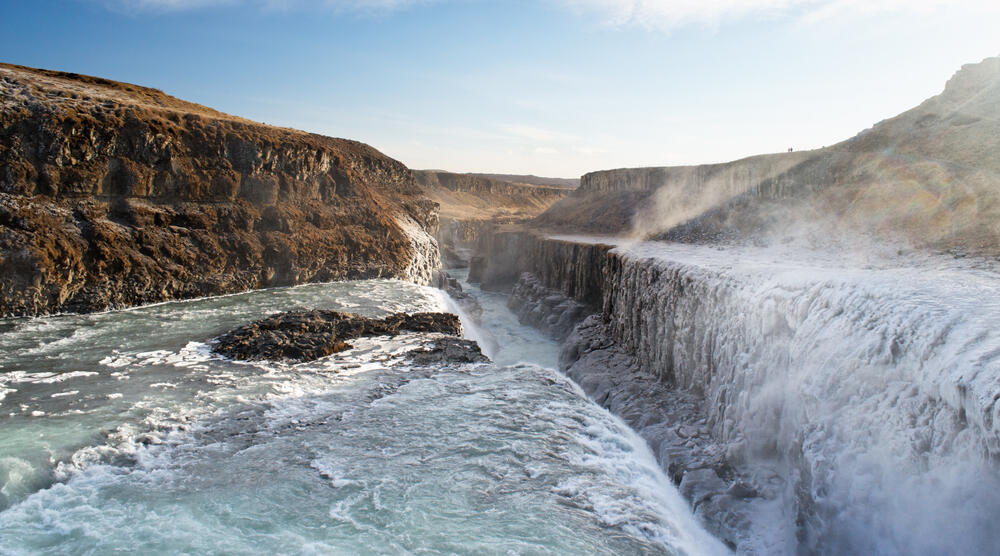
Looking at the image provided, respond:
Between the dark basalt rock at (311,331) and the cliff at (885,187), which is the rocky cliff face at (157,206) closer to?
the dark basalt rock at (311,331)

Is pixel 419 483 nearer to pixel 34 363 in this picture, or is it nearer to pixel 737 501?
pixel 737 501

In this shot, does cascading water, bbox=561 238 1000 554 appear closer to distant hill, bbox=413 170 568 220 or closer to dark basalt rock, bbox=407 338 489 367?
dark basalt rock, bbox=407 338 489 367

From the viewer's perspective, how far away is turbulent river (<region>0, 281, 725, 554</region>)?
6.04 meters

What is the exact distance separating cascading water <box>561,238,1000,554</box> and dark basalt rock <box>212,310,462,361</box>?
26.7 ft

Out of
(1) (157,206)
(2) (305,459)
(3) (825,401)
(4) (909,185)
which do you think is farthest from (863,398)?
(1) (157,206)

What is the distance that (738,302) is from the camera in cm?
959

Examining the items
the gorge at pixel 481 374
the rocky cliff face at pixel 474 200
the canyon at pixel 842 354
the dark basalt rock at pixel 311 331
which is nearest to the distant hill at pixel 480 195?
the rocky cliff face at pixel 474 200

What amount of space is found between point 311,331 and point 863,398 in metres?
11.6

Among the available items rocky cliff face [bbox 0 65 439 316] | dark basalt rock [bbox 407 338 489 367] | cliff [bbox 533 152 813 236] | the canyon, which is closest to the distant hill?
cliff [bbox 533 152 813 236]

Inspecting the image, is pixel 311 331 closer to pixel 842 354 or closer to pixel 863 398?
pixel 842 354

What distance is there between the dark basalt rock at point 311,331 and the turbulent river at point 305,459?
0.54 metres

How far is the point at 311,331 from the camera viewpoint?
529 inches

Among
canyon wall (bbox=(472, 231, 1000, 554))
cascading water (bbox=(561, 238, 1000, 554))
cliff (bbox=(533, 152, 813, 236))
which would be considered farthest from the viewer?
cliff (bbox=(533, 152, 813, 236))

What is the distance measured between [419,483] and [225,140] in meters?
19.9
